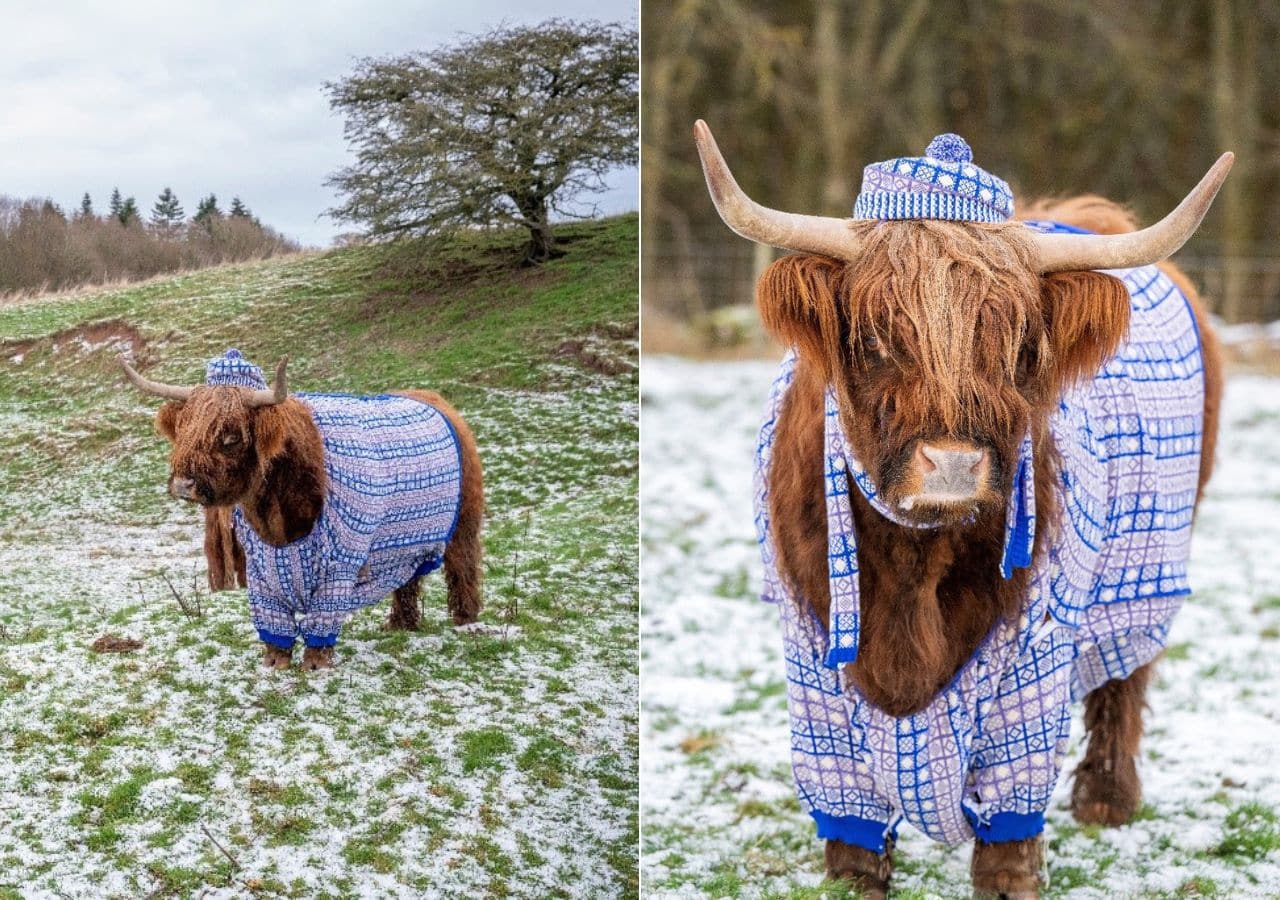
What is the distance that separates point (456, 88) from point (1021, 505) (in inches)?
70.8

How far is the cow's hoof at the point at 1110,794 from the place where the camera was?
3.66 metres

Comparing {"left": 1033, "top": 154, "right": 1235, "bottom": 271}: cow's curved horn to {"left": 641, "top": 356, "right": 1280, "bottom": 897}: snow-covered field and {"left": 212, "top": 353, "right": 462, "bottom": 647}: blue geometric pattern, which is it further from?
{"left": 212, "top": 353, "right": 462, "bottom": 647}: blue geometric pattern

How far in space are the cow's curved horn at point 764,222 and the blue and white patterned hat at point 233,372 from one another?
137 centimetres

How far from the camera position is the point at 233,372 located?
3.22 meters

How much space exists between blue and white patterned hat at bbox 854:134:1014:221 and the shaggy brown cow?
0.10 feet

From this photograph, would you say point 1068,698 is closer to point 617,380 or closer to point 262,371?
point 617,380

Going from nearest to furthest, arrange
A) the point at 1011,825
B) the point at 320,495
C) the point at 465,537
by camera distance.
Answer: the point at 1011,825
the point at 465,537
the point at 320,495

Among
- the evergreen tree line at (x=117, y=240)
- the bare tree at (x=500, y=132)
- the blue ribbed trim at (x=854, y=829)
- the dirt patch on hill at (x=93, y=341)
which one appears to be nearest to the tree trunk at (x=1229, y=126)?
the bare tree at (x=500, y=132)

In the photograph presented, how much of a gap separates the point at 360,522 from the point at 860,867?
1.80 meters

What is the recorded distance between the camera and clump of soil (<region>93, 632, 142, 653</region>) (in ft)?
9.55

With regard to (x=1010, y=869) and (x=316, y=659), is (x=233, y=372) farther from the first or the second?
(x=1010, y=869)

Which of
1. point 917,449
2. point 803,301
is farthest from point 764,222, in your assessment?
point 917,449

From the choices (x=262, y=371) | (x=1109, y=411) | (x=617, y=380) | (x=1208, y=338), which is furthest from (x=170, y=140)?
(x=1208, y=338)

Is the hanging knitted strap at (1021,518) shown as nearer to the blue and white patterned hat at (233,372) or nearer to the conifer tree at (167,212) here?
the blue and white patterned hat at (233,372)
